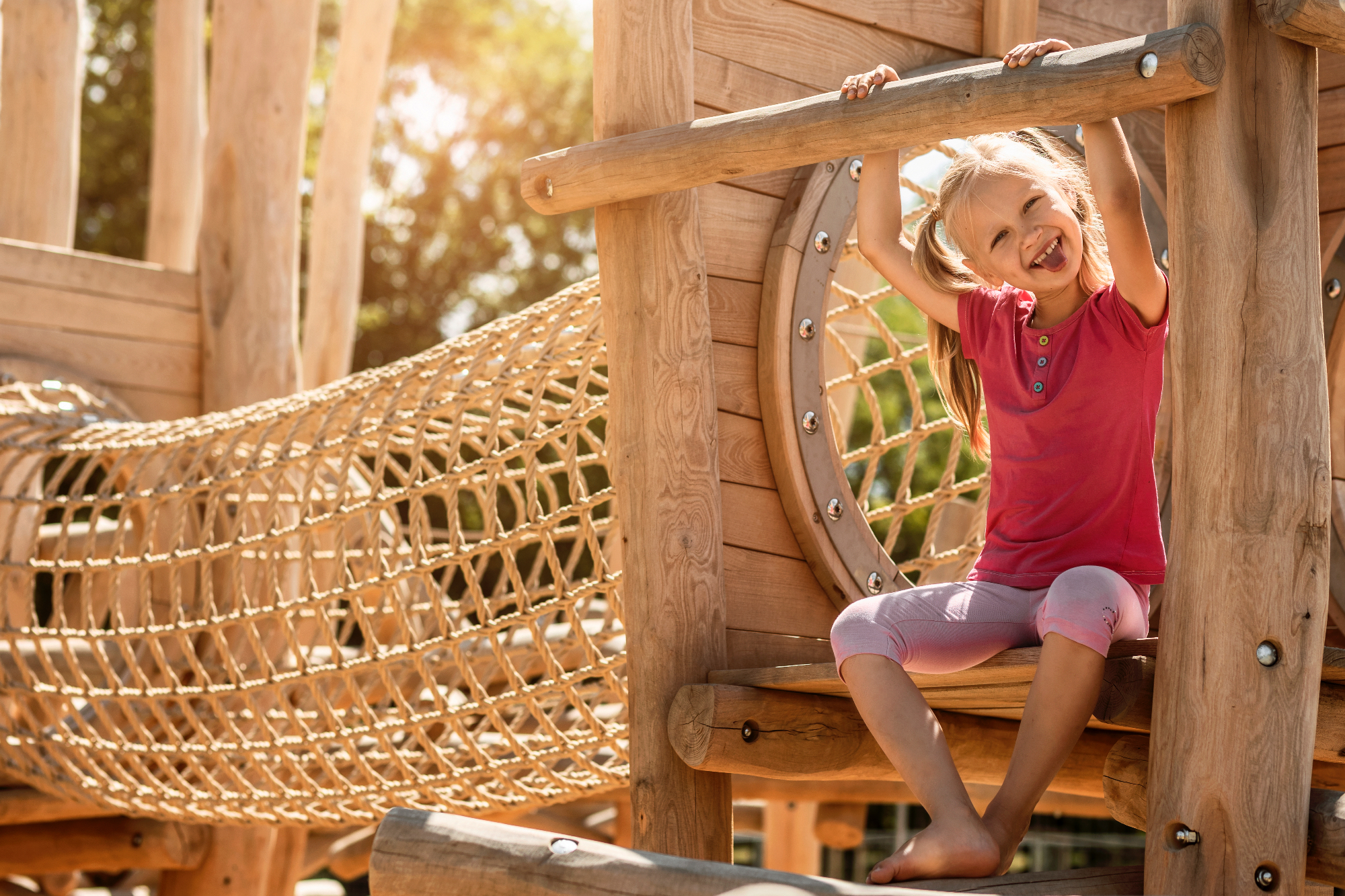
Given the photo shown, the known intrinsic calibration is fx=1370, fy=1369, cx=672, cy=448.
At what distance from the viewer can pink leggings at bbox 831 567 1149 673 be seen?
3.77ft

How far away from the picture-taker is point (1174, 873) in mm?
1033

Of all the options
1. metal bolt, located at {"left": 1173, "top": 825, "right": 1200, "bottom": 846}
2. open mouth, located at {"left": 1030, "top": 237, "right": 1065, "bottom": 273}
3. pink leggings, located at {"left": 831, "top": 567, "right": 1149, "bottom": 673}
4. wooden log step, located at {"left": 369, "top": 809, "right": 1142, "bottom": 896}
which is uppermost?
open mouth, located at {"left": 1030, "top": 237, "right": 1065, "bottom": 273}

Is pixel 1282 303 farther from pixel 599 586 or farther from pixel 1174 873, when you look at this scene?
pixel 599 586

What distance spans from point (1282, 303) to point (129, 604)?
3.18m

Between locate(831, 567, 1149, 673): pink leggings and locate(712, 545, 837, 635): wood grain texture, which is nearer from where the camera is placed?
locate(831, 567, 1149, 673): pink leggings

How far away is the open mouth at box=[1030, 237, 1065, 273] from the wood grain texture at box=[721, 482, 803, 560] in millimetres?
436

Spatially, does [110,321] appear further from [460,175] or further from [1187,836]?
[460,175]

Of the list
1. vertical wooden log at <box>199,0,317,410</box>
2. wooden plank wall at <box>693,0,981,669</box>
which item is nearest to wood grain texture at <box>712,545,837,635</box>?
wooden plank wall at <box>693,0,981,669</box>

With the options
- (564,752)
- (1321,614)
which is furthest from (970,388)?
(564,752)

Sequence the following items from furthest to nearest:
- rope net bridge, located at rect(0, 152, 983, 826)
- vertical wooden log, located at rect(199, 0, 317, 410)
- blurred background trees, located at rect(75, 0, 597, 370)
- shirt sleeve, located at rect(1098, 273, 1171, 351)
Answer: blurred background trees, located at rect(75, 0, 597, 370) → vertical wooden log, located at rect(199, 0, 317, 410) → rope net bridge, located at rect(0, 152, 983, 826) → shirt sleeve, located at rect(1098, 273, 1171, 351)

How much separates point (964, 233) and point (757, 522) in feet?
1.40

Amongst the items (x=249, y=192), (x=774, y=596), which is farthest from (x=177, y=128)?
(x=774, y=596)

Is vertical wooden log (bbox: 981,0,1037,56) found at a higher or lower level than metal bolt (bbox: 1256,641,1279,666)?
higher

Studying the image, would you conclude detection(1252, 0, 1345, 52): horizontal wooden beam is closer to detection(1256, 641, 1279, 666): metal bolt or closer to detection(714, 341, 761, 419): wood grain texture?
detection(1256, 641, 1279, 666): metal bolt
